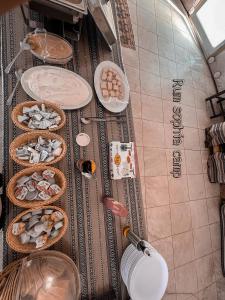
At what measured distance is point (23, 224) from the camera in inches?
34.4

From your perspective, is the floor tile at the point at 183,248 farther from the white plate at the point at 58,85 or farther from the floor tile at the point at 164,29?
the floor tile at the point at 164,29

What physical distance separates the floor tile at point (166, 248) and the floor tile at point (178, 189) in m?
0.36

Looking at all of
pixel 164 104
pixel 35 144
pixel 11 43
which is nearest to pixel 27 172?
pixel 35 144

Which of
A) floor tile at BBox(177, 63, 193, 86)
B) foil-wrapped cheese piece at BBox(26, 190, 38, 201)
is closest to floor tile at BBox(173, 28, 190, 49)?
floor tile at BBox(177, 63, 193, 86)

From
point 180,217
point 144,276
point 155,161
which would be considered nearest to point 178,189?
point 180,217

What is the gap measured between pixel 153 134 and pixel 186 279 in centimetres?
137

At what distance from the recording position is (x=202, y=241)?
190 cm

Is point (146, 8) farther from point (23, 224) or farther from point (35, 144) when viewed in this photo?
point (23, 224)

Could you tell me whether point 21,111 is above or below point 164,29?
below

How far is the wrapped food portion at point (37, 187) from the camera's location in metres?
0.90

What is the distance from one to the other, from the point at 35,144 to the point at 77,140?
0.98 ft

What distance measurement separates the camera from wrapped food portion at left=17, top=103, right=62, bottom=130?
3.20ft

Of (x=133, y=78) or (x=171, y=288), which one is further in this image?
(x=133, y=78)

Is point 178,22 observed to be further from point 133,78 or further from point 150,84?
point 133,78
